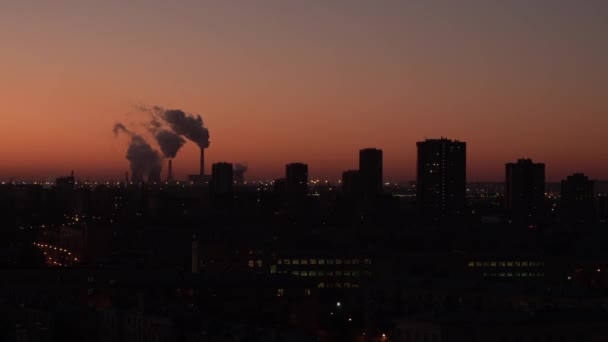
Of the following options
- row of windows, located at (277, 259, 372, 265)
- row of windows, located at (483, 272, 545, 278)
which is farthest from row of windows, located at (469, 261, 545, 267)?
row of windows, located at (277, 259, 372, 265)

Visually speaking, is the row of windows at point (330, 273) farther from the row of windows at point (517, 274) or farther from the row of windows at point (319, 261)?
the row of windows at point (517, 274)

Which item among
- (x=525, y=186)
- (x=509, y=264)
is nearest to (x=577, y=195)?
(x=525, y=186)

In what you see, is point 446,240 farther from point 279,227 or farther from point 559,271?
point 559,271

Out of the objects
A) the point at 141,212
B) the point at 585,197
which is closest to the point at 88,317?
the point at 141,212

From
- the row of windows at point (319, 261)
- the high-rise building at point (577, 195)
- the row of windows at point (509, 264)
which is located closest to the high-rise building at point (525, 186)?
the high-rise building at point (577, 195)

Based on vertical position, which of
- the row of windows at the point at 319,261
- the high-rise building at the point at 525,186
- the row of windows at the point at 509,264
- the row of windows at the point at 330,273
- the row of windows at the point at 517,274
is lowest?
the row of windows at the point at 517,274

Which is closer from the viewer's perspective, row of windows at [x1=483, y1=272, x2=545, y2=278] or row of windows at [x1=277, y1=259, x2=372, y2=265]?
row of windows at [x1=277, y1=259, x2=372, y2=265]

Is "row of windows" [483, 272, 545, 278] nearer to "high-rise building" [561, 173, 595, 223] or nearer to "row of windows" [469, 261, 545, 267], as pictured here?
"row of windows" [469, 261, 545, 267]

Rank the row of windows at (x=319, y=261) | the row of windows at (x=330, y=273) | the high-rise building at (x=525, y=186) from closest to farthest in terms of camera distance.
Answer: the row of windows at (x=330, y=273)
the row of windows at (x=319, y=261)
the high-rise building at (x=525, y=186)

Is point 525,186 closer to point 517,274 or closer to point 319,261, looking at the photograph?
point 517,274
